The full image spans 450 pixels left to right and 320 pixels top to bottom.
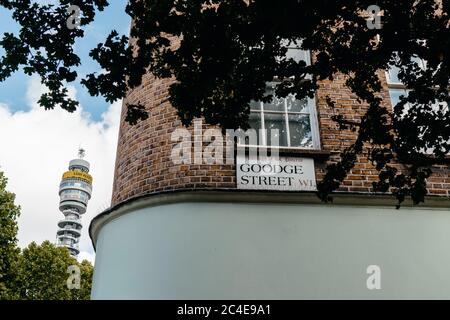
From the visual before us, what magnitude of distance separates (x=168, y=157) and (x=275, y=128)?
170 centimetres

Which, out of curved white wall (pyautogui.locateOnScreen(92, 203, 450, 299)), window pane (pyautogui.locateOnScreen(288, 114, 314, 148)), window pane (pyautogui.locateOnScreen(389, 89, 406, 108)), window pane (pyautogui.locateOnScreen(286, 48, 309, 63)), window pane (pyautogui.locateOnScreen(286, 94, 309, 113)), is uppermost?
window pane (pyautogui.locateOnScreen(286, 48, 309, 63))

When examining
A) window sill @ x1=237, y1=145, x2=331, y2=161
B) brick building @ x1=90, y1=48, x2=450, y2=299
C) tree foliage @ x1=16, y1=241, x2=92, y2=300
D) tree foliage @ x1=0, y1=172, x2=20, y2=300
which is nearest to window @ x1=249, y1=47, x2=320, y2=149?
brick building @ x1=90, y1=48, x2=450, y2=299

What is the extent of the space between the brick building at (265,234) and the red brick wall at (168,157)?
2 cm

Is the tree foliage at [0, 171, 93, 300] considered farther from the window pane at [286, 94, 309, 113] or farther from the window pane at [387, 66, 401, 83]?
the window pane at [387, 66, 401, 83]

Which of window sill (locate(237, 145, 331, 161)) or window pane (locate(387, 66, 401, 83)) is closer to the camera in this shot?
window sill (locate(237, 145, 331, 161))

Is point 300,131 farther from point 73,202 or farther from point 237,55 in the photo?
point 73,202

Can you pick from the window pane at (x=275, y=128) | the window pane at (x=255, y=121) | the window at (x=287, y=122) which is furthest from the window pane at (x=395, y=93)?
the window pane at (x=255, y=121)

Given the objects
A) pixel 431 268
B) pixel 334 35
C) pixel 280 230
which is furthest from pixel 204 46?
pixel 431 268

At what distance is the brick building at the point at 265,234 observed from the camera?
5.16m

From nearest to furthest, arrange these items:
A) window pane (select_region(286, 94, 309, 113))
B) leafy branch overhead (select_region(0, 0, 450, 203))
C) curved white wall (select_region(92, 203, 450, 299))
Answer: leafy branch overhead (select_region(0, 0, 450, 203)) → curved white wall (select_region(92, 203, 450, 299)) → window pane (select_region(286, 94, 309, 113))

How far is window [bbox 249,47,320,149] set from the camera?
20.8ft

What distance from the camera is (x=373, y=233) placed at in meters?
5.47

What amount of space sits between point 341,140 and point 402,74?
186cm

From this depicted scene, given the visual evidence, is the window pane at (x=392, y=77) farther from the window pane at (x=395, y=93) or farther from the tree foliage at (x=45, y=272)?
the tree foliage at (x=45, y=272)
